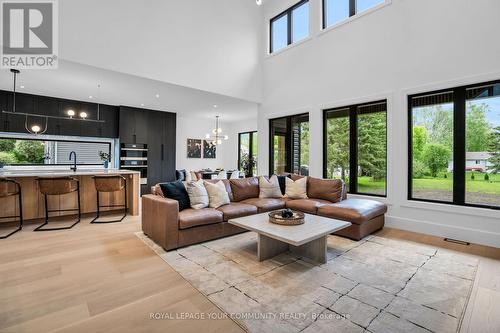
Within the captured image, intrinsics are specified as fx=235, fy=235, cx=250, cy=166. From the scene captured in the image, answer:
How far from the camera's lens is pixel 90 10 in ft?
13.8

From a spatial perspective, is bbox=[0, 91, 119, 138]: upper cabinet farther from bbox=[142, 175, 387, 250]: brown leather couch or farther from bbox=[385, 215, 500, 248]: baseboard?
bbox=[385, 215, 500, 248]: baseboard

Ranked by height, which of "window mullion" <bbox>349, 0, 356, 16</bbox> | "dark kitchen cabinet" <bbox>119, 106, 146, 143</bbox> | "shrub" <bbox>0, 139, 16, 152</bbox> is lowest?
"shrub" <bbox>0, 139, 16, 152</bbox>

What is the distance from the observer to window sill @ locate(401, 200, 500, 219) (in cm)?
341

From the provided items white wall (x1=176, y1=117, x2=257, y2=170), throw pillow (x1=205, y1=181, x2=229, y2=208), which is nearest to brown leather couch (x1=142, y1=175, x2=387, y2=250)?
throw pillow (x1=205, y1=181, x2=229, y2=208)

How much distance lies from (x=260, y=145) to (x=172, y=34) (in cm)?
→ 367

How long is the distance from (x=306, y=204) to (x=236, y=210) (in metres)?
1.26

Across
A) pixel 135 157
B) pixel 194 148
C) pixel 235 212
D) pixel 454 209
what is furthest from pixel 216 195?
pixel 194 148

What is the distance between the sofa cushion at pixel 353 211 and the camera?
3.47 meters

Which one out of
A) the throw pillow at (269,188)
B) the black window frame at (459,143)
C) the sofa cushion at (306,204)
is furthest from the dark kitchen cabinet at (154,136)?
the black window frame at (459,143)

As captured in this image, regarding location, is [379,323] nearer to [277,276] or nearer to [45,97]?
[277,276]

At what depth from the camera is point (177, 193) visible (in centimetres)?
350

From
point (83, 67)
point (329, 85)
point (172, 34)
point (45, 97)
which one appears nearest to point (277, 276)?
point (329, 85)

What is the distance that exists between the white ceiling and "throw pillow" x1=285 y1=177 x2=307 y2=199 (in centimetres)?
312

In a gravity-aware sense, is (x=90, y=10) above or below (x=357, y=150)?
above
